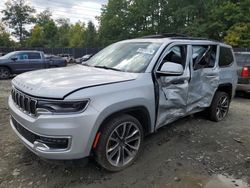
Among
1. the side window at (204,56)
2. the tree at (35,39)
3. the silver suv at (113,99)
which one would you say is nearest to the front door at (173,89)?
the silver suv at (113,99)

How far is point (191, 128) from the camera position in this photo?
213 inches

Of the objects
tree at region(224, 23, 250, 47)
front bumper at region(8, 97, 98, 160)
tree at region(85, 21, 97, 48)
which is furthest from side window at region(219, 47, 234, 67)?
tree at region(85, 21, 97, 48)

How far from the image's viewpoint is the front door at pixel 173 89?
4113 millimetres

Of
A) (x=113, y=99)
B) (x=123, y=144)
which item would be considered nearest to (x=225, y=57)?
(x=123, y=144)

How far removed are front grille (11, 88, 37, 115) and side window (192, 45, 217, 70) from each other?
2.90m

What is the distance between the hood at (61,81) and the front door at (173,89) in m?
0.57

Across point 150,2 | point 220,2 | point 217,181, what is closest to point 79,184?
point 217,181

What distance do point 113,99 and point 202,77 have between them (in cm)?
231

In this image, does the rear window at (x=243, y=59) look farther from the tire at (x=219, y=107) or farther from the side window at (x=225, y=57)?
the tire at (x=219, y=107)

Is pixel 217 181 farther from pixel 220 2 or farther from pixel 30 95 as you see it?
pixel 220 2

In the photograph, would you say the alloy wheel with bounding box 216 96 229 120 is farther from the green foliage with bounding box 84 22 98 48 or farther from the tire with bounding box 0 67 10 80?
the green foliage with bounding box 84 22 98 48

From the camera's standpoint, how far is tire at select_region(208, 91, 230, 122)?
570cm

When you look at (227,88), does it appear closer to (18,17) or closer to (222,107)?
(222,107)

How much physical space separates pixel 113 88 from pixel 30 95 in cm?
99
